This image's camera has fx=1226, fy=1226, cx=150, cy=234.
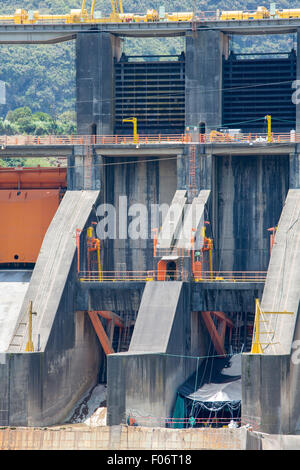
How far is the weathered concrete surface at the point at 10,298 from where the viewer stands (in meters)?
71.9

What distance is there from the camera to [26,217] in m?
84.2

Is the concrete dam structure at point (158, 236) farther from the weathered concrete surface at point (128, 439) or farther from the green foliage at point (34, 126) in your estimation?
the green foliage at point (34, 126)

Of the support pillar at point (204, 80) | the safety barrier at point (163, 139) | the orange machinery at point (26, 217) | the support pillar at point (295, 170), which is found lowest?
the orange machinery at point (26, 217)

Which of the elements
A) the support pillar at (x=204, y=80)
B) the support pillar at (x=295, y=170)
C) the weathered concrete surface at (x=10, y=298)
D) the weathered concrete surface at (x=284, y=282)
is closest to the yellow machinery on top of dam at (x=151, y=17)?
the support pillar at (x=204, y=80)

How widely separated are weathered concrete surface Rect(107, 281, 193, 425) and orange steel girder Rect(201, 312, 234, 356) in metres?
4.74

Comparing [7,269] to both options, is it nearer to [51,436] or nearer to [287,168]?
[287,168]

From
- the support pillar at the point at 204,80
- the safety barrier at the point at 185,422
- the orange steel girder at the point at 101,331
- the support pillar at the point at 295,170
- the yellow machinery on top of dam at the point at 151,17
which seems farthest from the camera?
the yellow machinery on top of dam at the point at 151,17

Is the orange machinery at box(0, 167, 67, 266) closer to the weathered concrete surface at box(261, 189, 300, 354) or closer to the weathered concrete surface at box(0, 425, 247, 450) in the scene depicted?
the weathered concrete surface at box(261, 189, 300, 354)

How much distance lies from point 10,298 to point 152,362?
14085mm

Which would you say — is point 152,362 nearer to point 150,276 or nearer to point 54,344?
point 54,344

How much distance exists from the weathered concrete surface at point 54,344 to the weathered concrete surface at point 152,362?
17.9 feet

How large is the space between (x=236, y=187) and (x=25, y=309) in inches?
707

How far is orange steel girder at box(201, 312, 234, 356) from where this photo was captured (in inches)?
2968

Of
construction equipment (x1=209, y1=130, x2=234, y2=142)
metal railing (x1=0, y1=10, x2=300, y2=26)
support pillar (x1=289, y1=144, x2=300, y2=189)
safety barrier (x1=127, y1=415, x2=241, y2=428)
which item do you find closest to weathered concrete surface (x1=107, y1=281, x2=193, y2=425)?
safety barrier (x1=127, y1=415, x2=241, y2=428)
